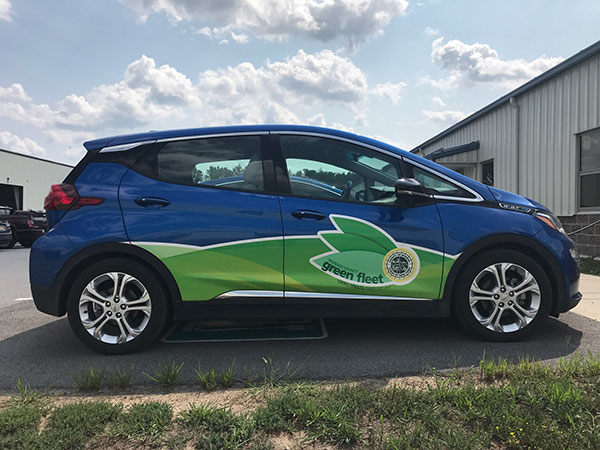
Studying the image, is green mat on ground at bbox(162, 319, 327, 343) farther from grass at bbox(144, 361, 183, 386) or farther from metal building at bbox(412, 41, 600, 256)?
metal building at bbox(412, 41, 600, 256)

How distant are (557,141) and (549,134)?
1.17 ft

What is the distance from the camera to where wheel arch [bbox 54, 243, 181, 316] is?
127 inches

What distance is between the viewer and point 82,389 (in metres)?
2.64

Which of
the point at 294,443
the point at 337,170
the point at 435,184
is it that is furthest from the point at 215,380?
the point at 435,184

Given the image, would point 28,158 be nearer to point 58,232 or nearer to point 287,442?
point 58,232

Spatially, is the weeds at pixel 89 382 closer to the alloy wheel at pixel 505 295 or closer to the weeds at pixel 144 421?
the weeds at pixel 144 421

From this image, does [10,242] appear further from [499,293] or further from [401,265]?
[499,293]

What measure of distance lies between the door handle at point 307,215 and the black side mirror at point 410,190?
0.63m

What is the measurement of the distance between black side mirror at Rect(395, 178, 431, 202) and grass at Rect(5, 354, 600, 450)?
141 centimetres

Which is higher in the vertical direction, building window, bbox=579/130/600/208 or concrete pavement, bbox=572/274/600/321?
building window, bbox=579/130/600/208

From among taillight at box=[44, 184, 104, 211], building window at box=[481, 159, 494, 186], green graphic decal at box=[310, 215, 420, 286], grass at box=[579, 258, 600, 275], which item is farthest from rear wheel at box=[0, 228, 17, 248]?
grass at box=[579, 258, 600, 275]

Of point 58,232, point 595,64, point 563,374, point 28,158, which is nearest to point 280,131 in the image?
point 58,232

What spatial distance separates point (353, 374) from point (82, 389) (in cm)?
177

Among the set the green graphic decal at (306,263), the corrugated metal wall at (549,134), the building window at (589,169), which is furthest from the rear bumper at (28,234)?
the building window at (589,169)
